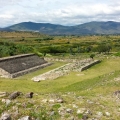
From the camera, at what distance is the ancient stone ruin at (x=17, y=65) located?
4644 cm

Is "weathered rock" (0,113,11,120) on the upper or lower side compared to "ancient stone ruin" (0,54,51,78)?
upper

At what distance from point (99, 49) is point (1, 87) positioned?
68.6 meters

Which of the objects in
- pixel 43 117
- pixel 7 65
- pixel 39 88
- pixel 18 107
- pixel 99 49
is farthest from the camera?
pixel 99 49

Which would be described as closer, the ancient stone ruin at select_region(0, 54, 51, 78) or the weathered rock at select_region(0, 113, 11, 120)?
the weathered rock at select_region(0, 113, 11, 120)

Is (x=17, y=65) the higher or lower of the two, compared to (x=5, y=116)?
lower

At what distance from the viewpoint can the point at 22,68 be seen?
51.9m

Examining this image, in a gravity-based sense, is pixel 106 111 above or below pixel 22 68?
above

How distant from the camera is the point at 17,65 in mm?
52281

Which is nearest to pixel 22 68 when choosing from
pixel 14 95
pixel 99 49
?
pixel 14 95

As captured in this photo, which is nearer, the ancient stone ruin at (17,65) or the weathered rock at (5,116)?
the weathered rock at (5,116)

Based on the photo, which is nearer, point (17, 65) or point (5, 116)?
point (5, 116)

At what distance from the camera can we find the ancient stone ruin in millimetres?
46438

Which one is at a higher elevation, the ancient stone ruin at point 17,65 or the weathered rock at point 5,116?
the weathered rock at point 5,116

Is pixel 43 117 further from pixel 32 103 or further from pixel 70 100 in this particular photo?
pixel 70 100
